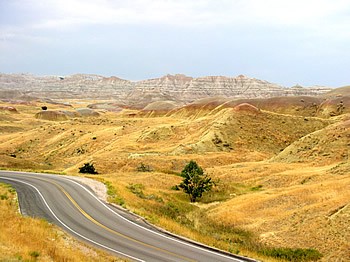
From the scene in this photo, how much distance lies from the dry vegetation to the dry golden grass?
13.9 inches

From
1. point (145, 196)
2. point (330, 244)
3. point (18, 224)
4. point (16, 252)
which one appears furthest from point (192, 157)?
point (16, 252)

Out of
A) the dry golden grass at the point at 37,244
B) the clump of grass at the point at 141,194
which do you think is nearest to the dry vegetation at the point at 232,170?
the clump of grass at the point at 141,194

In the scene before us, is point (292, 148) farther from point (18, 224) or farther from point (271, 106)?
point (271, 106)

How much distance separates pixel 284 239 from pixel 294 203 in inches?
296

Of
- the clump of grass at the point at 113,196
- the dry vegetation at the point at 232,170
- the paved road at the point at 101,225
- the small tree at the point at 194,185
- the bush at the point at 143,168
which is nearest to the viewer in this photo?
the paved road at the point at 101,225

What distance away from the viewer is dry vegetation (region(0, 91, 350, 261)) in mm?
24984

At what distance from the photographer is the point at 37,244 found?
1539cm

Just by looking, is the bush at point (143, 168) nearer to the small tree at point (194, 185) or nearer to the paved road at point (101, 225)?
the small tree at point (194, 185)

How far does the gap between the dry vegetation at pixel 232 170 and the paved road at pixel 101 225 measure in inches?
64.0

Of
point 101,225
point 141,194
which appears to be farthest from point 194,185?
point 101,225

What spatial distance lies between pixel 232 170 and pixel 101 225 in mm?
31745

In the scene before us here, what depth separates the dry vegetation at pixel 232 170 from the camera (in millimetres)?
24984

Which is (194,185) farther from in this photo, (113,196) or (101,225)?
(101,225)

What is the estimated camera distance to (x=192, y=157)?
2530 inches
